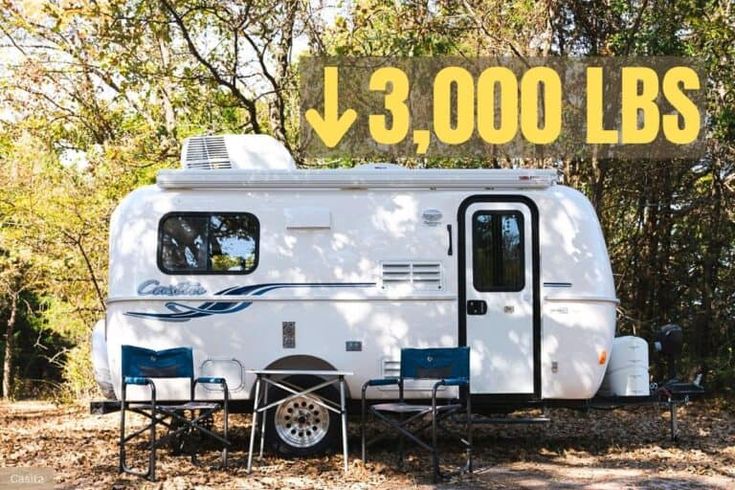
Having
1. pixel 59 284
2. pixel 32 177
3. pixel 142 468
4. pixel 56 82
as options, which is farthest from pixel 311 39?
pixel 142 468

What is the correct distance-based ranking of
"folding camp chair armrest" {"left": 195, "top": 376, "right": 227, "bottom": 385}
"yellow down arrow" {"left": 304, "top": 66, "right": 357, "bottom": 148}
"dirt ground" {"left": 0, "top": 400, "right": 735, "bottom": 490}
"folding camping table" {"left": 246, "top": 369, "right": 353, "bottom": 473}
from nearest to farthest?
"dirt ground" {"left": 0, "top": 400, "right": 735, "bottom": 490}, "folding camping table" {"left": 246, "top": 369, "right": 353, "bottom": 473}, "folding camp chair armrest" {"left": 195, "top": 376, "right": 227, "bottom": 385}, "yellow down arrow" {"left": 304, "top": 66, "right": 357, "bottom": 148}

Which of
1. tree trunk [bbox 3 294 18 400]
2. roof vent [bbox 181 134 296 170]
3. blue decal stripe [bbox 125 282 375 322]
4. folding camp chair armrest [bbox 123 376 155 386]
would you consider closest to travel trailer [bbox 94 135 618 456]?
blue decal stripe [bbox 125 282 375 322]

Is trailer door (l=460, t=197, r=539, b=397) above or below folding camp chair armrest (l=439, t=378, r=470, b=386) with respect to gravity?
above

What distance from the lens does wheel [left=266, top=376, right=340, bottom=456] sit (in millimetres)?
8602

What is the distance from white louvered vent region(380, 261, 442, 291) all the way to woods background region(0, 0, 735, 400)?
4.51 meters

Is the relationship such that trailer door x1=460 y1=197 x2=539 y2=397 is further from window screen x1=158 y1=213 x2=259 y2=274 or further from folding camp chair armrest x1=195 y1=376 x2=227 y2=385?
folding camp chair armrest x1=195 y1=376 x2=227 y2=385

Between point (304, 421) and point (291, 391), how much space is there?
1.58ft

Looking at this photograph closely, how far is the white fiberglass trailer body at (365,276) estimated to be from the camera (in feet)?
28.3

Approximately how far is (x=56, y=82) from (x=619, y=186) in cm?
817

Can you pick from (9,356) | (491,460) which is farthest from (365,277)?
(9,356)

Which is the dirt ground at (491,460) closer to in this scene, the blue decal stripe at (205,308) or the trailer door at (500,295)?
the trailer door at (500,295)

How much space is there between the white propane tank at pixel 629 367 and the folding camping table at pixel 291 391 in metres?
2.52

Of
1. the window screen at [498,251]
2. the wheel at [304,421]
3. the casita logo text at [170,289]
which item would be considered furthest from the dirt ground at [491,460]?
the window screen at [498,251]

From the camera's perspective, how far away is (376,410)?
789cm
